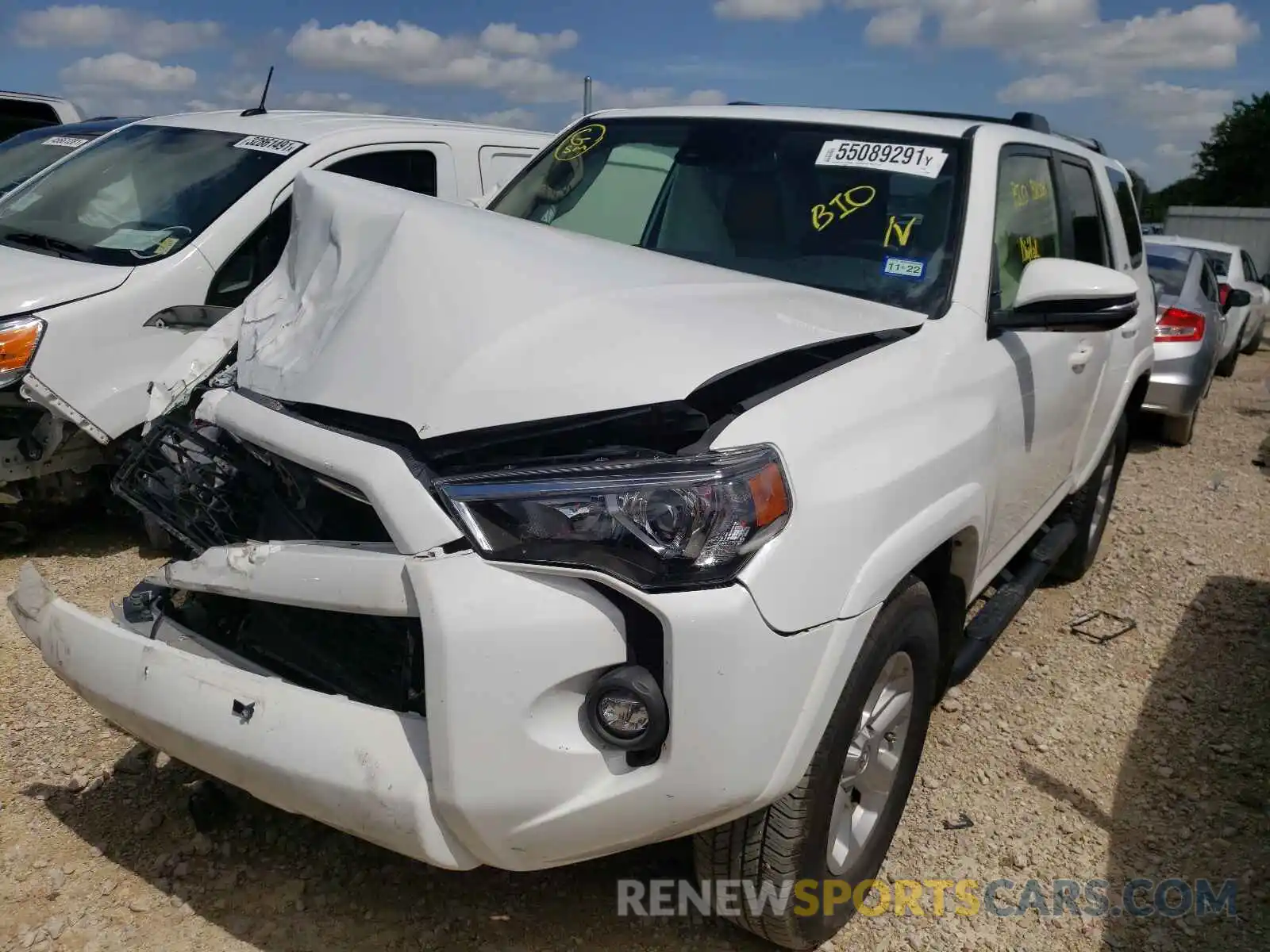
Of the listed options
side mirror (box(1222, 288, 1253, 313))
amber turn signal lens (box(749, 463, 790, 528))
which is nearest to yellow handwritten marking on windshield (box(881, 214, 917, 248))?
amber turn signal lens (box(749, 463, 790, 528))

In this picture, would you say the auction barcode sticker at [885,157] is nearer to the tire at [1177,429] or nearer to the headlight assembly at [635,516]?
the headlight assembly at [635,516]

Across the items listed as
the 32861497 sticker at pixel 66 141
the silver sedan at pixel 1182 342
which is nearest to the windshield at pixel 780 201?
the 32861497 sticker at pixel 66 141

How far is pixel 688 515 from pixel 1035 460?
5.92ft

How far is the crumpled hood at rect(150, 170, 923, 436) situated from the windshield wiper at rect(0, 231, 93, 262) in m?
2.12

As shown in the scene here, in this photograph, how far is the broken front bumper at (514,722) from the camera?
5.56 ft

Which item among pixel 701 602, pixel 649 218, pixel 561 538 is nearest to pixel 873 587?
pixel 701 602

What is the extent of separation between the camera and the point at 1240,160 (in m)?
43.1

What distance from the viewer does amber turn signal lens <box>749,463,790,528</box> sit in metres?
1.78

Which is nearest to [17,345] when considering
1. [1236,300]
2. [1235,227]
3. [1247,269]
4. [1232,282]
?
[1236,300]

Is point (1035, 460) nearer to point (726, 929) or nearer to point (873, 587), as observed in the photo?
point (873, 587)

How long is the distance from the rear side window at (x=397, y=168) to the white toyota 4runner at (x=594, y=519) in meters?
2.47

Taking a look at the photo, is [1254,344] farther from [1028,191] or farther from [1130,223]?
[1028,191]

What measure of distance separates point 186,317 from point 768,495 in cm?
329

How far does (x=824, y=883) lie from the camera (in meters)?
2.23
